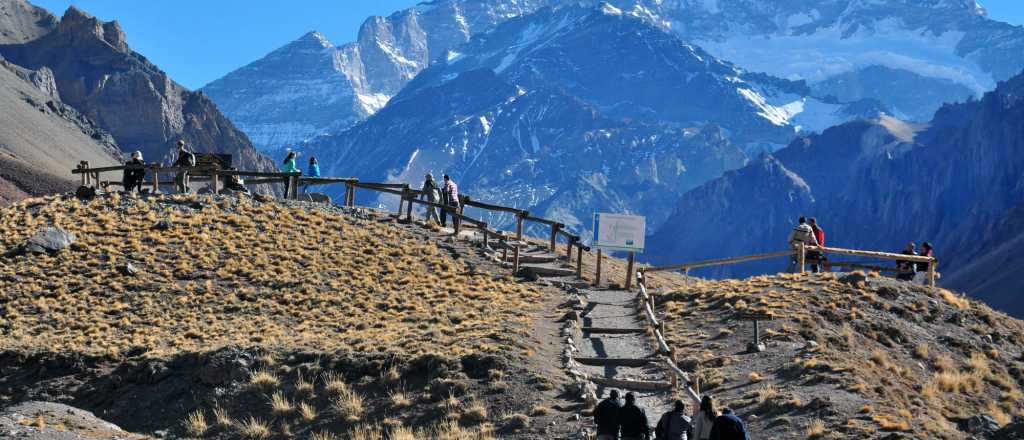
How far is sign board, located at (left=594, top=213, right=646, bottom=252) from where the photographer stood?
118 feet

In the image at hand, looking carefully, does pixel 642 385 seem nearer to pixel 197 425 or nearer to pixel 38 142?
pixel 197 425

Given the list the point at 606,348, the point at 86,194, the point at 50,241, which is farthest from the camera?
the point at 86,194

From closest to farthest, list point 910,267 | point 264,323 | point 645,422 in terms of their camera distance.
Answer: point 645,422, point 264,323, point 910,267

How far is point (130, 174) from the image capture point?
146ft

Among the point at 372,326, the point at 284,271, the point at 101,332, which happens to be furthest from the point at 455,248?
the point at 101,332

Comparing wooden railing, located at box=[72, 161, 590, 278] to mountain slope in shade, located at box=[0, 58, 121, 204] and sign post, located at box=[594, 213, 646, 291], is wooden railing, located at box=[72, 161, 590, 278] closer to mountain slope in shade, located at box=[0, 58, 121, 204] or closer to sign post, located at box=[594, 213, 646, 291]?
sign post, located at box=[594, 213, 646, 291]

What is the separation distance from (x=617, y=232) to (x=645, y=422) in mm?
16510

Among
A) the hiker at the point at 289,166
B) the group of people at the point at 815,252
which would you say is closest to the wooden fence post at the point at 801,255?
the group of people at the point at 815,252

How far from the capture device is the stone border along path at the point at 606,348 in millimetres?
24391

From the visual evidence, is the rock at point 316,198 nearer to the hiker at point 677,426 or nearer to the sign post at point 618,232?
the sign post at point 618,232

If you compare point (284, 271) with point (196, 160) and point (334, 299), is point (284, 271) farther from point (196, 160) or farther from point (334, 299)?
point (196, 160)

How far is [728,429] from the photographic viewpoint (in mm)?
18281

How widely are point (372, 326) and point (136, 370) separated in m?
6.15

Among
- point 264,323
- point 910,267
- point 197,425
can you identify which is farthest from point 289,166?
point 197,425
